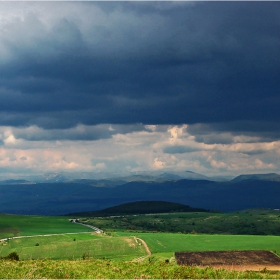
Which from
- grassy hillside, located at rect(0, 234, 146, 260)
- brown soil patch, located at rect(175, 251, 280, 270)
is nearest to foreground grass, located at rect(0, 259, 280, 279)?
brown soil patch, located at rect(175, 251, 280, 270)

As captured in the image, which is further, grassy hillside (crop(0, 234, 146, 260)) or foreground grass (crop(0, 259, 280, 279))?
grassy hillside (crop(0, 234, 146, 260))

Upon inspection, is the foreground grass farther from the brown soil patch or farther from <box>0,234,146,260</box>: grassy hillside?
<box>0,234,146,260</box>: grassy hillside

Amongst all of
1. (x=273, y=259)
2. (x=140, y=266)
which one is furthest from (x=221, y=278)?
(x=273, y=259)

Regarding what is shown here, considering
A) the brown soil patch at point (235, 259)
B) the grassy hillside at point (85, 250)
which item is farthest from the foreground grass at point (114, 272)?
the grassy hillside at point (85, 250)

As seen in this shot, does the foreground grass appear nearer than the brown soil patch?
Yes

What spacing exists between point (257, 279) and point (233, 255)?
5956 cm

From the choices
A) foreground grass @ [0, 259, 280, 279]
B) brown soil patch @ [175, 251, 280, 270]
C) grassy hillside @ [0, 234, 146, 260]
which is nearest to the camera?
foreground grass @ [0, 259, 280, 279]

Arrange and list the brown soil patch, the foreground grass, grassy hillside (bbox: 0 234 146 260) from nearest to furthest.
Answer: the foreground grass, the brown soil patch, grassy hillside (bbox: 0 234 146 260)

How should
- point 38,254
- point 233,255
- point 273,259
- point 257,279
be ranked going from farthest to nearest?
1. point 38,254
2. point 233,255
3. point 273,259
4. point 257,279

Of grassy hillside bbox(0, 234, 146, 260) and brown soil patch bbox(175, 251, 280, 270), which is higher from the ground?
brown soil patch bbox(175, 251, 280, 270)

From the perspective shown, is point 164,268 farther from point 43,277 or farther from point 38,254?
point 38,254

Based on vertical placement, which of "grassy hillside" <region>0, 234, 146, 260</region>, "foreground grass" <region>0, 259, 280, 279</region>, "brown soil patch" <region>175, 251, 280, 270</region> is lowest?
"grassy hillside" <region>0, 234, 146, 260</region>

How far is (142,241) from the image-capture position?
128 m

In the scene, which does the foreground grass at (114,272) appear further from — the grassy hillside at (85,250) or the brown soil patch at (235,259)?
the grassy hillside at (85,250)
